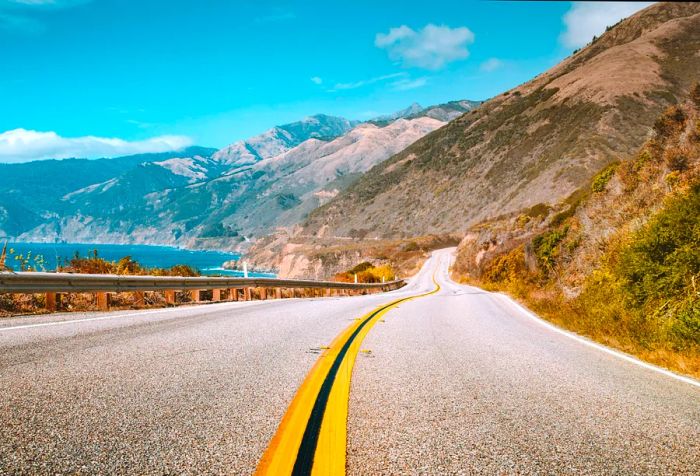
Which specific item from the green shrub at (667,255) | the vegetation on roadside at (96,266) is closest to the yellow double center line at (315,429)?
the green shrub at (667,255)

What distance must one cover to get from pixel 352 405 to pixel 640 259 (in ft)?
25.1

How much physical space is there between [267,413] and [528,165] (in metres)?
111

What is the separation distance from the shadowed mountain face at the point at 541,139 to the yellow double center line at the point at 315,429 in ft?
240

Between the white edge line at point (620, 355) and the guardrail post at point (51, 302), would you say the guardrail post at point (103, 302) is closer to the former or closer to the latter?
the guardrail post at point (51, 302)

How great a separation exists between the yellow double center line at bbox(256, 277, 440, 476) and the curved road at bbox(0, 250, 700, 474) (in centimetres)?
8

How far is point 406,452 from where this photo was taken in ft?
9.53

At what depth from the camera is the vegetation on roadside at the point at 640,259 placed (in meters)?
7.55

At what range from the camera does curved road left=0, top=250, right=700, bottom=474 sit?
2.76 meters

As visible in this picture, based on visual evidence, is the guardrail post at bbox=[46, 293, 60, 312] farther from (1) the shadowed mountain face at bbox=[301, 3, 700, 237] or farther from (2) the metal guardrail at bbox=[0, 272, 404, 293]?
(1) the shadowed mountain face at bbox=[301, 3, 700, 237]

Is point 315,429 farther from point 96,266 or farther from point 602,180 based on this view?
point 602,180

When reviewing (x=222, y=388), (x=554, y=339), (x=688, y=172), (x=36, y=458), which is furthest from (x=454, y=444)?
(x=688, y=172)

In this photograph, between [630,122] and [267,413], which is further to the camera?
[630,122]

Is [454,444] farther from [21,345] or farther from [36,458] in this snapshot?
[21,345]

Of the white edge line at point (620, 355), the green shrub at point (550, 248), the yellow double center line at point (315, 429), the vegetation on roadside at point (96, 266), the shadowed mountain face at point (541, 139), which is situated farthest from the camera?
the shadowed mountain face at point (541, 139)
